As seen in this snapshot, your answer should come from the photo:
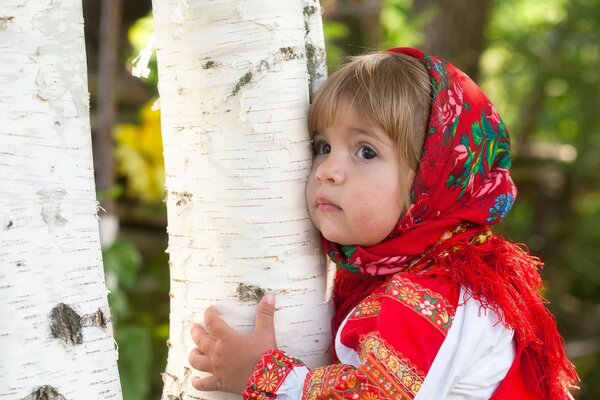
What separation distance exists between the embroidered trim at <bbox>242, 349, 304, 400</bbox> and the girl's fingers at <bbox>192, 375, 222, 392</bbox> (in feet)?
0.25

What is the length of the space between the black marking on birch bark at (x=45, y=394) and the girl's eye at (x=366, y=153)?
0.90m

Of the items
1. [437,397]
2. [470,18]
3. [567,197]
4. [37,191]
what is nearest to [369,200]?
[437,397]

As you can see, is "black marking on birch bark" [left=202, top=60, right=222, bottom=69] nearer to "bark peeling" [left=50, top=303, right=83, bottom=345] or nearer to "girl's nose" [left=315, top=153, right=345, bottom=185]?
"girl's nose" [left=315, top=153, right=345, bottom=185]

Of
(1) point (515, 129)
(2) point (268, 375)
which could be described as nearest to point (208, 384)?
(2) point (268, 375)

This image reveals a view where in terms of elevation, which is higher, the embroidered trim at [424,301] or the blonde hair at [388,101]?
the blonde hair at [388,101]

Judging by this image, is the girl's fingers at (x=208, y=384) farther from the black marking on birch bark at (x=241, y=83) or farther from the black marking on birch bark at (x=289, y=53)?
the black marking on birch bark at (x=289, y=53)

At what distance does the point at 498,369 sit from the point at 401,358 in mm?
334

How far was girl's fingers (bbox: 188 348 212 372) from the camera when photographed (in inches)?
77.0

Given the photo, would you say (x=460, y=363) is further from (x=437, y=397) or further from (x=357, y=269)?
(x=357, y=269)

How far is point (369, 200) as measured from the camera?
197 centimetres

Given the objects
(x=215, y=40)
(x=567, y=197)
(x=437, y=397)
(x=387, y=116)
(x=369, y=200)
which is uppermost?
(x=215, y=40)

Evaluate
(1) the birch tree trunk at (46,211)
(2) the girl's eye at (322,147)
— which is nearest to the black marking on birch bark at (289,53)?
(2) the girl's eye at (322,147)

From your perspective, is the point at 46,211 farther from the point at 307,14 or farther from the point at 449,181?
the point at 449,181

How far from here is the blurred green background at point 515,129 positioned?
5.12 meters
